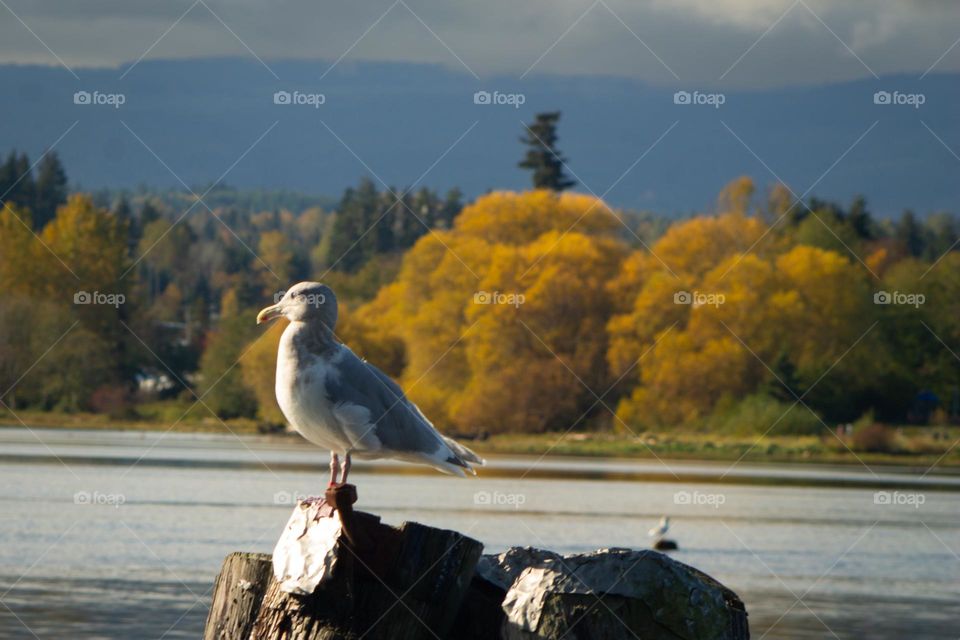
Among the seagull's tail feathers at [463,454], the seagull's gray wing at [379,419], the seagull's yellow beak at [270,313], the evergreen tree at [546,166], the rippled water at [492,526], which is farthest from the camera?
the evergreen tree at [546,166]

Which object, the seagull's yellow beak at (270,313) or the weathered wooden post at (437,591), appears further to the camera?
the seagull's yellow beak at (270,313)

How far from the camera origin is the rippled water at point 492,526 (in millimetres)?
23812

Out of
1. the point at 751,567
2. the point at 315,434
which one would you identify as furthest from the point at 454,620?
the point at 751,567

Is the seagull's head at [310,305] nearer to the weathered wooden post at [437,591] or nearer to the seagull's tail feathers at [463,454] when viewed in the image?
the seagull's tail feathers at [463,454]

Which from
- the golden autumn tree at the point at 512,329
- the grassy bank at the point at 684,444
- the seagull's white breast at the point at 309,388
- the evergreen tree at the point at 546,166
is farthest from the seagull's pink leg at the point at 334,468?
the evergreen tree at the point at 546,166

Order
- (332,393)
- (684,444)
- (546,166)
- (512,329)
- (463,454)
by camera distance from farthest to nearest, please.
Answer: (546,166), (684,444), (512,329), (463,454), (332,393)

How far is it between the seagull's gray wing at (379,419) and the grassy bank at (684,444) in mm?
65904

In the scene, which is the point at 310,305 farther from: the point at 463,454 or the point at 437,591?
the point at 437,591

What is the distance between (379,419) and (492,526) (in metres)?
26.7

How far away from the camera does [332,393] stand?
30.2 feet

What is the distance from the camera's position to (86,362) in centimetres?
9012

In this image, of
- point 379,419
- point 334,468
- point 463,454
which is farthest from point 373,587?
point 463,454

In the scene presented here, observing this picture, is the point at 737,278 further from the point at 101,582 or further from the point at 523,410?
the point at 101,582

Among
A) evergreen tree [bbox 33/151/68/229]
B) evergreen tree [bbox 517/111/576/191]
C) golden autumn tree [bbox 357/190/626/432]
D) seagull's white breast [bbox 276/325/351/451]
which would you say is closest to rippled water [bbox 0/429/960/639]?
seagull's white breast [bbox 276/325/351/451]
